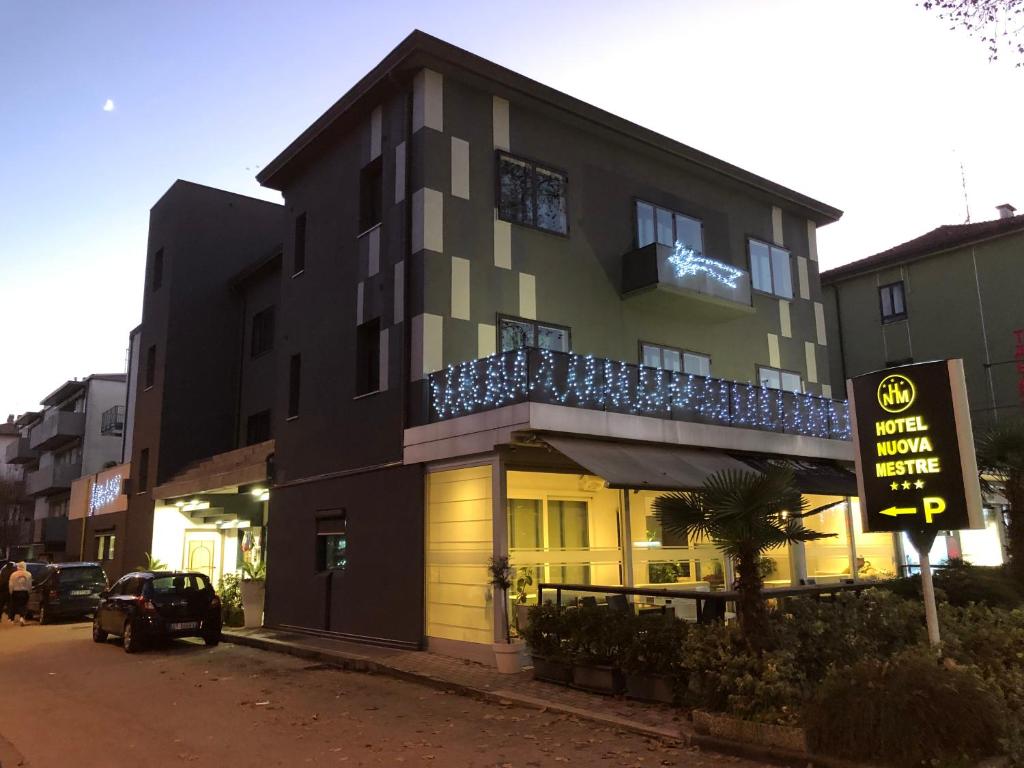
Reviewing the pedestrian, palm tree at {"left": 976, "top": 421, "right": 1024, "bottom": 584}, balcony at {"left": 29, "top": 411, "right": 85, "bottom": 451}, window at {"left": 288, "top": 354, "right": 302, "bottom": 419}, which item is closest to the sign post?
palm tree at {"left": 976, "top": 421, "right": 1024, "bottom": 584}

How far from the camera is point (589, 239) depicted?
17.4 meters

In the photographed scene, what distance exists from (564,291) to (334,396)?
5.37m

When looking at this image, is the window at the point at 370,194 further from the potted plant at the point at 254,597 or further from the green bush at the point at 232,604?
the green bush at the point at 232,604

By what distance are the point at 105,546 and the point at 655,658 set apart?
28.1m

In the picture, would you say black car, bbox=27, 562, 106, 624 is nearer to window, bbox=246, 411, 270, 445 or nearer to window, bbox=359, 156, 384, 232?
window, bbox=246, 411, 270, 445

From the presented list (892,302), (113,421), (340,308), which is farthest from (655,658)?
(113,421)

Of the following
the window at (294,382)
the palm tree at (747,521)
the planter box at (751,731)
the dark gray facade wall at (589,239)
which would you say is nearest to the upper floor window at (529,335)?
the dark gray facade wall at (589,239)

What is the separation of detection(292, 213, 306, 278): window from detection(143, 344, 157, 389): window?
401 inches

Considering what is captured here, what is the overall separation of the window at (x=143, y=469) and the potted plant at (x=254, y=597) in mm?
9803

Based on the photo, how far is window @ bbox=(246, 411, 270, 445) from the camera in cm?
2486

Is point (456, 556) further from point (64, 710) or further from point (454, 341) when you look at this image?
point (64, 710)

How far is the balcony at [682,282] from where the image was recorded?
17.2 meters

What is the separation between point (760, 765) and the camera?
6926mm

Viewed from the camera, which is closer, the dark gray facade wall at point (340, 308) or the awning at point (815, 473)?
the awning at point (815, 473)
